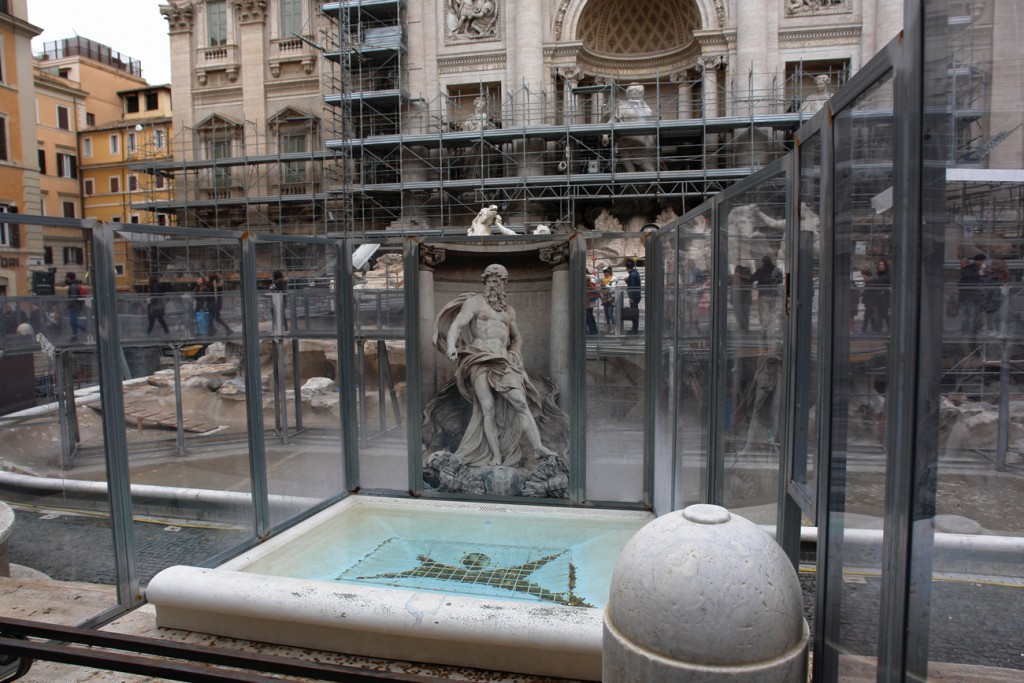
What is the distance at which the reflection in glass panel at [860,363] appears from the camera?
179 cm

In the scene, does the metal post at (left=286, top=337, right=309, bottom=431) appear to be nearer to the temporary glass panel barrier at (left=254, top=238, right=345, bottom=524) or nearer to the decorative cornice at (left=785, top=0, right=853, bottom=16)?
the temporary glass panel barrier at (left=254, top=238, right=345, bottom=524)

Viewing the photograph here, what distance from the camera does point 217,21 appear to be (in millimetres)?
30828

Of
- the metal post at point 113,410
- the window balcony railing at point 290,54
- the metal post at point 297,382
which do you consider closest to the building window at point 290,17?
the window balcony railing at point 290,54

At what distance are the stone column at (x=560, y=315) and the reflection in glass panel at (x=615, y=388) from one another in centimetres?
20

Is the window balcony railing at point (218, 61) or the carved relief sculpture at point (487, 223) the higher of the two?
the window balcony railing at point (218, 61)

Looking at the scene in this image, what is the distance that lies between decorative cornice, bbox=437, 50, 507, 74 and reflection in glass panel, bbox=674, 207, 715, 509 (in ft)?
73.2

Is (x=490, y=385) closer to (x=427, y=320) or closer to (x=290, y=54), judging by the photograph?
(x=427, y=320)

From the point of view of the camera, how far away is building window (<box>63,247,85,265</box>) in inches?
165

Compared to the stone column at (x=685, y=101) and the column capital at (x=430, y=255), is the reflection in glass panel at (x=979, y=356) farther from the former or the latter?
the stone column at (x=685, y=101)

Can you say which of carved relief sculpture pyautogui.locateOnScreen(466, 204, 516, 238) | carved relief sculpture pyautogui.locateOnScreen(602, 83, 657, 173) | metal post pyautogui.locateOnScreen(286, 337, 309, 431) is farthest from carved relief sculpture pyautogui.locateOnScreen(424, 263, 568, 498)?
carved relief sculpture pyautogui.locateOnScreen(602, 83, 657, 173)

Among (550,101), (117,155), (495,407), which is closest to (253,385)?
(495,407)

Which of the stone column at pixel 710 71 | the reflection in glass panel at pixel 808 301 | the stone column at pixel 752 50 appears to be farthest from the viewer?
the stone column at pixel 710 71

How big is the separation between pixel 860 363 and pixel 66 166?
4800 centimetres

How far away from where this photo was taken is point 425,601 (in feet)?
12.3
